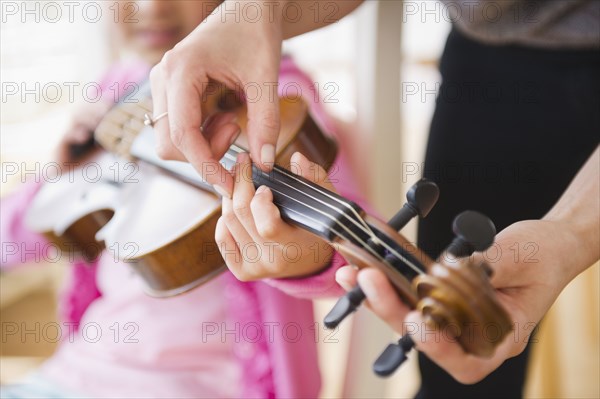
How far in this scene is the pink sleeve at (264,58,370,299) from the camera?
0.61 m

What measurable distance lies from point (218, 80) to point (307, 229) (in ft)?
0.63

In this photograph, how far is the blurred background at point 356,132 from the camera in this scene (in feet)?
3.26

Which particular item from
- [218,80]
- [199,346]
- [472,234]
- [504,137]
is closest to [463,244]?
[472,234]

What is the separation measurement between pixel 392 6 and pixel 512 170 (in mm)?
357

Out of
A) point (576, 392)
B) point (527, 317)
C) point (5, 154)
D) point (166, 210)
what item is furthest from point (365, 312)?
point (5, 154)

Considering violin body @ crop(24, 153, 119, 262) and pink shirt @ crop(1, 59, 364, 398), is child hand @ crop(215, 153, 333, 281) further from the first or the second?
violin body @ crop(24, 153, 119, 262)

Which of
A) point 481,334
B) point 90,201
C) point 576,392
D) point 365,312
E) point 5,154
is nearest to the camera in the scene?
point 481,334

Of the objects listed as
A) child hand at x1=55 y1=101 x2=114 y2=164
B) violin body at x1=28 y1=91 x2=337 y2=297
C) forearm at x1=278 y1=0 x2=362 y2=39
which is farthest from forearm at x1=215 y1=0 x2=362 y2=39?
child hand at x1=55 y1=101 x2=114 y2=164

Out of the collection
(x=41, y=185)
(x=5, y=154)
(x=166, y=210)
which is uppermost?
(x=166, y=210)

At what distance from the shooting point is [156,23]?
3.06 feet

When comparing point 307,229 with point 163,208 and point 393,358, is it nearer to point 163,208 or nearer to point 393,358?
point 393,358

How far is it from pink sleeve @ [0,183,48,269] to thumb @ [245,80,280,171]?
0.63m

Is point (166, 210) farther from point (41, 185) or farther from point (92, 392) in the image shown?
point (41, 185)

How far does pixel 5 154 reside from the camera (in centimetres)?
158
